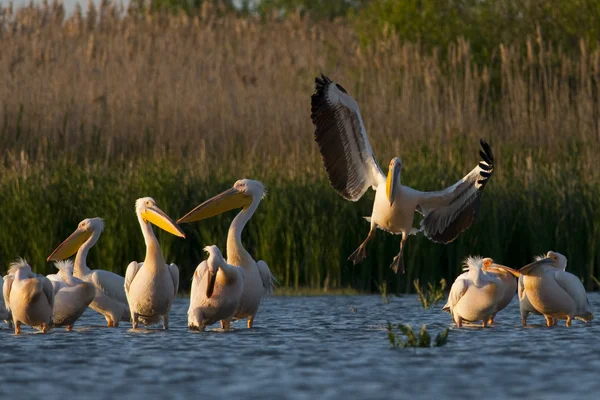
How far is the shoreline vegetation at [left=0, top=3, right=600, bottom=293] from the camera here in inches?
521

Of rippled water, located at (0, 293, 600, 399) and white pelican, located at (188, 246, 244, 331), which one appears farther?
white pelican, located at (188, 246, 244, 331)

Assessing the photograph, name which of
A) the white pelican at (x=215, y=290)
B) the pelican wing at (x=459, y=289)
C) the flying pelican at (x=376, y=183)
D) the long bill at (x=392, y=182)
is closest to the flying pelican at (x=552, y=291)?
the pelican wing at (x=459, y=289)

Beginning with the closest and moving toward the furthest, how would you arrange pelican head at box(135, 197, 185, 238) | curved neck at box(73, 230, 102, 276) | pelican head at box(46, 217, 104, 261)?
1. pelican head at box(135, 197, 185, 238)
2. curved neck at box(73, 230, 102, 276)
3. pelican head at box(46, 217, 104, 261)

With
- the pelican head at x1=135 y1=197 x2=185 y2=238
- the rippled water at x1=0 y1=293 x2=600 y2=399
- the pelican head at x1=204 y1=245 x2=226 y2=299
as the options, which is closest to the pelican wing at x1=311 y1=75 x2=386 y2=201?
the rippled water at x1=0 y1=293 x2=600 y2=399

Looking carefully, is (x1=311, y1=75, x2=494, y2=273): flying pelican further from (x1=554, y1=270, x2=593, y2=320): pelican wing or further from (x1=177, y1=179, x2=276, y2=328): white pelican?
(x1=554, y1=270, x2=593, y2=320): pelican wing

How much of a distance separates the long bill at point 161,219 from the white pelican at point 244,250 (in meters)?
0.41

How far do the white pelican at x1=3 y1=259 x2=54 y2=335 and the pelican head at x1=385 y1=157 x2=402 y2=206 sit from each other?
3.23 meters

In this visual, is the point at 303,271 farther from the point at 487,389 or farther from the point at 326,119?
the point at 487,389

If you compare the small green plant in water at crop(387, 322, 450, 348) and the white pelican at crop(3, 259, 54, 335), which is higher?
the white pelican at crop(3, 259, 54, 335)

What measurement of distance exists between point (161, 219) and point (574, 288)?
314 cm

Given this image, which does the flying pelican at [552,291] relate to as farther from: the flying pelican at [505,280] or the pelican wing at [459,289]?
the pelican wing at [459,289]

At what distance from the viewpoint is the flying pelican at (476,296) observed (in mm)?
9328

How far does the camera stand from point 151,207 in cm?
981

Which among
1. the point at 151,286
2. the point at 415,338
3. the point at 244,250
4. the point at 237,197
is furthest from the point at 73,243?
the point at 415,338
